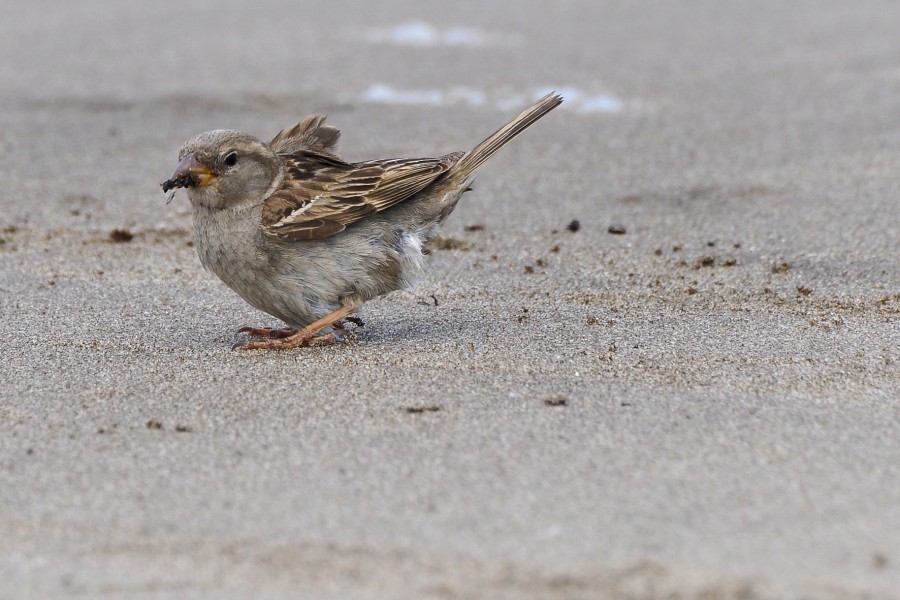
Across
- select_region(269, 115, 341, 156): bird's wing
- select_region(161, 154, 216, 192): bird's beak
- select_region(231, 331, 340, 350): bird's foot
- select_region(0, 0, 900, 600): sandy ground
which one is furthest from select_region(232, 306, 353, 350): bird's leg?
select_region(269, 115, 341, 156): bird's wing

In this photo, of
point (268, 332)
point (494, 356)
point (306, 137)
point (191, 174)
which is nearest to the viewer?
point (494, 356)

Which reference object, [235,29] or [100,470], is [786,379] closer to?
[100,470]

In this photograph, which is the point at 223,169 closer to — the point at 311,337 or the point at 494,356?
the point at 311,337

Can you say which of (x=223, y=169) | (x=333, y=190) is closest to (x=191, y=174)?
(x=223, y=169)

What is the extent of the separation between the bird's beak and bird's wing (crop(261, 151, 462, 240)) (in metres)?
0.28

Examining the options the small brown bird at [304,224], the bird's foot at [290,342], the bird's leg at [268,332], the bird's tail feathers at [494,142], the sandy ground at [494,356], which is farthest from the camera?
the bird's tail feathers at [494,142]

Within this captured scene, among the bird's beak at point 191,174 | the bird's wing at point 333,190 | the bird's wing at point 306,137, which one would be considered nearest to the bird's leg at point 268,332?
the bird's wing at point 333,190

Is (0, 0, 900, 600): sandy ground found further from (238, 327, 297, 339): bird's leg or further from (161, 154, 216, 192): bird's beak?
(161, 154, 216, 192): bird's beak

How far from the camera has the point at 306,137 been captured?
580cm

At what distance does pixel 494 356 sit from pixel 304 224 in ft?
3.35

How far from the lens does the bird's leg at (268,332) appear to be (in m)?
5.47

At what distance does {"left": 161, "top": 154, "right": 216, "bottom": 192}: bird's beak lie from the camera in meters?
5.21

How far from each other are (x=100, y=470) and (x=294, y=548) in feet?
2.83

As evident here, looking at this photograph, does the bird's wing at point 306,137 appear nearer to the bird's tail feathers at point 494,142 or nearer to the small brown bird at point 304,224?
the small brown bird at point 304,224
